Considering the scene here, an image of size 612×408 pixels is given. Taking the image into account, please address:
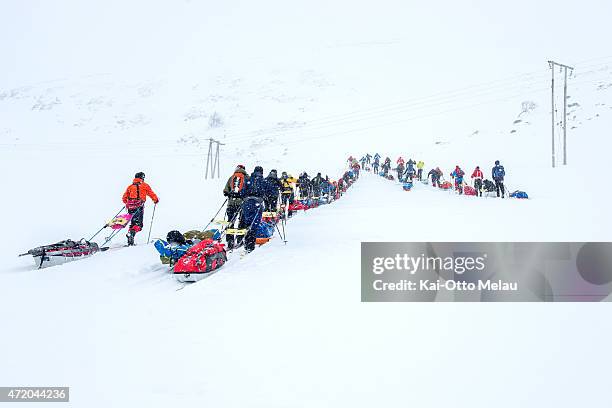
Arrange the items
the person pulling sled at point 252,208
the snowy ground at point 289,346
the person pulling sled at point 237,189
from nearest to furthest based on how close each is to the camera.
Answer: the snowy ground at point 289,346, the person pulling sled at point 252,208, the person pulling sled at point 237,189

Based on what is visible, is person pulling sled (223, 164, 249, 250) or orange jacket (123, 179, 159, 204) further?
orange jacket (123, 179, 159, 204)

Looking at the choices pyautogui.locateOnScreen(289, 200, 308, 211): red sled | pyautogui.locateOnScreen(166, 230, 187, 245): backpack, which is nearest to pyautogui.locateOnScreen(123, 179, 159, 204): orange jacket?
pyautogui.locateOnScreen(166, 230, 187, 245): backpack

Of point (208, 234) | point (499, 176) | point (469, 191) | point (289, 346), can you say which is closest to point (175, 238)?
point (208, 234)

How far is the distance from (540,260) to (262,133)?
275 ft

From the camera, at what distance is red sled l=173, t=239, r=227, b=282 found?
598 centimetres

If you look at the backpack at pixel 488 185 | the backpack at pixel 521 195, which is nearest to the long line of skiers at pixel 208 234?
the backpack at pixel 521 195

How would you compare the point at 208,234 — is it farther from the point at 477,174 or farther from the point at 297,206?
the point at 477,174

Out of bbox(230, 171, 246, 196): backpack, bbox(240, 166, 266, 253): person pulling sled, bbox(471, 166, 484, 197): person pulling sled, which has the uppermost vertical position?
bbox(471, 166, 484, 197): person pulling sled

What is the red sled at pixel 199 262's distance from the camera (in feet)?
19.6

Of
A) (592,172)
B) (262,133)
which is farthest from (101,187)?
(262,133)

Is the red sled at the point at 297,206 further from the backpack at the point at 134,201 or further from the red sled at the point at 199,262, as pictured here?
the red sled at the point at 199,262

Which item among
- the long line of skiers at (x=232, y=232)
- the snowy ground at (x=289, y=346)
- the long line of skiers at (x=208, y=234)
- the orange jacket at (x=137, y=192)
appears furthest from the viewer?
the orange jacket at (x=137, y=192)

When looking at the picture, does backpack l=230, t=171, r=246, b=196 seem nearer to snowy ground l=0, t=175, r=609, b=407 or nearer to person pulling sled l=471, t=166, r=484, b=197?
snowy ground l=0, t=175, r=609, b=407

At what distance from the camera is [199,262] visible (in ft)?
20.1
